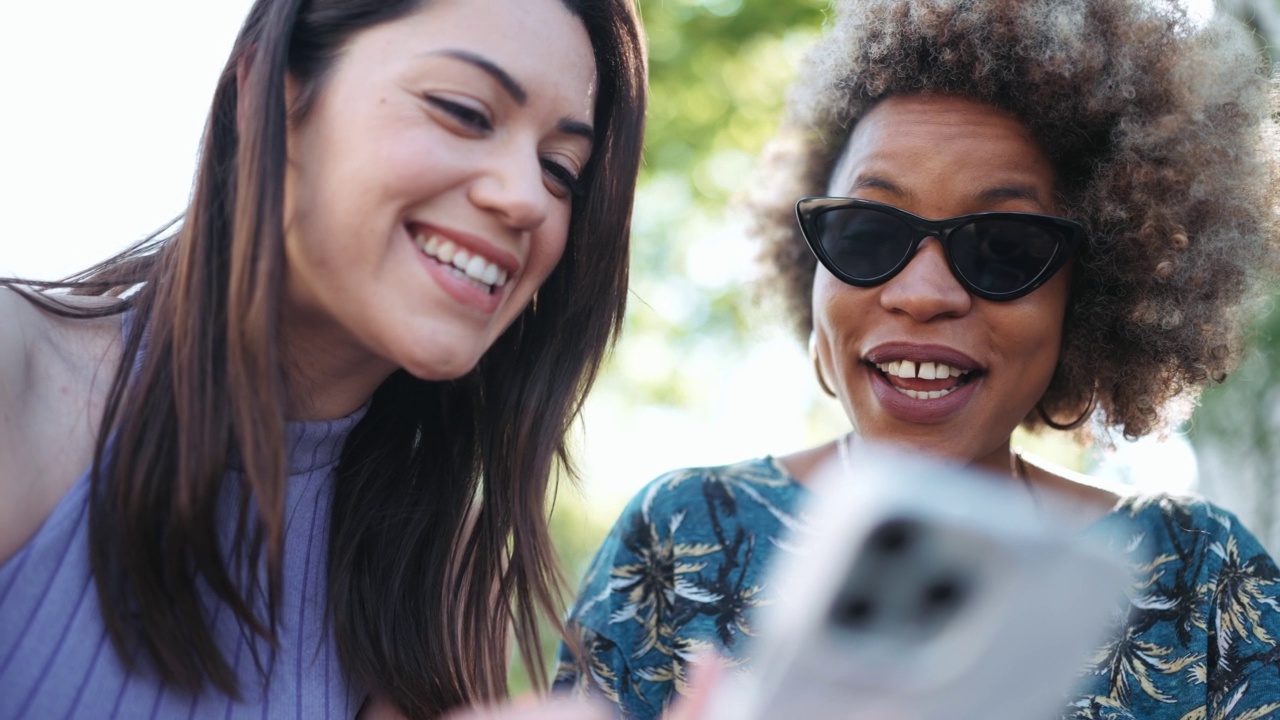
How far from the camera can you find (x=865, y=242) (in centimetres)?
249

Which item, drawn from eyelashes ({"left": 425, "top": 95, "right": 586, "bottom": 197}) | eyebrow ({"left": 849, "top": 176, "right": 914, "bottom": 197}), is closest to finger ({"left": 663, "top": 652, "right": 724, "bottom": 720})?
eyelashes ({"left": 425, "top": 95, "right": 586, "bottom": 197})

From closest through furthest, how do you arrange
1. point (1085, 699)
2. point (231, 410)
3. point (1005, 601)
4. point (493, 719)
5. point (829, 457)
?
1. point (1005, 601)
2. point (493, 719)
3. point (231, 410)
4. point (1085, 699)
5. point (829, 457)

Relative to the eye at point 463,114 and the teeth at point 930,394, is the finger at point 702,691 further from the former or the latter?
the teeth at point 930,394

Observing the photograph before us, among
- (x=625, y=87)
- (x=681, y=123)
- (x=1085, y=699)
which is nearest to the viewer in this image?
(x=625, y=87)

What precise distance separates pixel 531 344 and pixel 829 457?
873 millimetres

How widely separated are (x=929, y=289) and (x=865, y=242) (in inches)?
7.3

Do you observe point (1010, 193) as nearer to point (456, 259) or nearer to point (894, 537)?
point (456, 259)

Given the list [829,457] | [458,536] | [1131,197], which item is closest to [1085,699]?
[829,457]

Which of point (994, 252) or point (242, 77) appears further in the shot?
point (994, 252)

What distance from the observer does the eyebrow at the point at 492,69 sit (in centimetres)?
195

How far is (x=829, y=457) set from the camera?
2.88 meters

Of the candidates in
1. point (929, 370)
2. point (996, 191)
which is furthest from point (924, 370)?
point (996, 191)

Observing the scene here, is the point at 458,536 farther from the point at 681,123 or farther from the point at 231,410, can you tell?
the point at 681,123

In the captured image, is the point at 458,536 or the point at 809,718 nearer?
the point at 809,718
